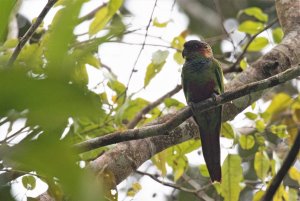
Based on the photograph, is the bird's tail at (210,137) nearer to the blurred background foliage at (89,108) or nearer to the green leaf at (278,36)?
the blurred background foliage at (89,108)

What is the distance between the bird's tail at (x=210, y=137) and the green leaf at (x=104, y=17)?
79 cm

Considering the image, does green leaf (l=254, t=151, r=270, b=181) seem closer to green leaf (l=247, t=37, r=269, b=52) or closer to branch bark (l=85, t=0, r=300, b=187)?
branch bark (l=85, t=0, r=300, b=187)

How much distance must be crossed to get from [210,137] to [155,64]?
2.07 ft

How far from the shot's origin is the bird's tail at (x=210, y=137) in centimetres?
285

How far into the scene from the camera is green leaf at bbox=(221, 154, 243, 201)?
2.75 m

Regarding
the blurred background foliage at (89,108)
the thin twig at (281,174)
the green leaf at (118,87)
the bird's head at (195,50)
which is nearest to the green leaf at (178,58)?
the blurred background foliage at (89,108)

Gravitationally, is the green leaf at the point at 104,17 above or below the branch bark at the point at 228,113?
above

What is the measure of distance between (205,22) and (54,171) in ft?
22.5

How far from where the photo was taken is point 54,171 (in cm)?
34

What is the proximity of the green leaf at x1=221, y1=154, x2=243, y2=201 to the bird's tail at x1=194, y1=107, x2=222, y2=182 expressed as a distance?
0.20 feet

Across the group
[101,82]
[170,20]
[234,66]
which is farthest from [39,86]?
[234,66]

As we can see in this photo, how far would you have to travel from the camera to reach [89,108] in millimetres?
340

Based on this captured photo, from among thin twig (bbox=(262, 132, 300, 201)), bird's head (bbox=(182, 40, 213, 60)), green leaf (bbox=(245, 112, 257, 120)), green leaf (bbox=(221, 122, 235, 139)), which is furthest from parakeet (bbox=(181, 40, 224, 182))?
thin twig (bbox=(262, 132, 300, 201))

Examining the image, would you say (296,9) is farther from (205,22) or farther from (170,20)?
(205,22)
